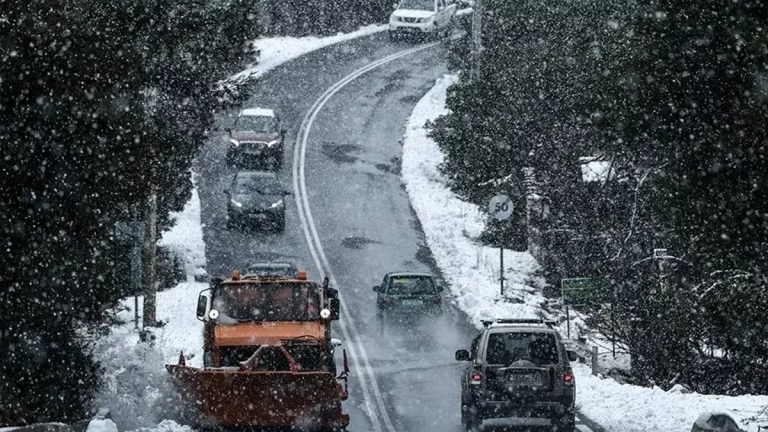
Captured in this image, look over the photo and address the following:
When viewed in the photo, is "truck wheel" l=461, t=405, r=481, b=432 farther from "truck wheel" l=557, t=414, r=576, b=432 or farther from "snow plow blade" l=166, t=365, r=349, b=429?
"snow plow blade" l=166, t=365, r=349, b=429

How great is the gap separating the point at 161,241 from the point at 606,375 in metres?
13.9

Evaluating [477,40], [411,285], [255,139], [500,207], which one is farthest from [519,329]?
[477,40]

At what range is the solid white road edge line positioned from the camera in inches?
860

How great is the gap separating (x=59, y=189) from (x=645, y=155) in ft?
30.0

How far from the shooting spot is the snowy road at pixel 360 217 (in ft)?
75.4

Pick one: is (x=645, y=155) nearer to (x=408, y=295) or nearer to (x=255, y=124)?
(x=408, y=295)

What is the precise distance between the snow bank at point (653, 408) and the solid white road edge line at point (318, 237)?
3.27 meters

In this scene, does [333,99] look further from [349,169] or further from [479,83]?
[479,83]

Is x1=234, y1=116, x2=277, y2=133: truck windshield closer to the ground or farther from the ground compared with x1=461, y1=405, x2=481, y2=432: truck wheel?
farther from the ground

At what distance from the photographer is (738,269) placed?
572 inches

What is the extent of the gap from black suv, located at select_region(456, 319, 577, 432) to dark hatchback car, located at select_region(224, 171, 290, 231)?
20160 mm

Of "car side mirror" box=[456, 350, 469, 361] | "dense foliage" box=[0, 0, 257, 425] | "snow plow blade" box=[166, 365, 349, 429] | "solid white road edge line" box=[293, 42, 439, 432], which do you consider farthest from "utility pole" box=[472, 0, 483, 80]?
"snow plow blade" box=[166, 365, 349, 429]

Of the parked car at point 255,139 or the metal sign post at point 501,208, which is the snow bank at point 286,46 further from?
the metal sign post at point 501,208

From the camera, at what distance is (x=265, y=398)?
15.4 m
